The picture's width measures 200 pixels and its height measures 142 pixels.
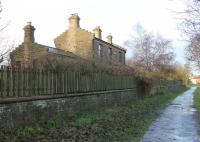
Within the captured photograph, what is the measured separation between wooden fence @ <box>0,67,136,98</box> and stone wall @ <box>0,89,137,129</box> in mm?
262

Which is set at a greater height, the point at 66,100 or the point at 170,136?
the point at 66,100

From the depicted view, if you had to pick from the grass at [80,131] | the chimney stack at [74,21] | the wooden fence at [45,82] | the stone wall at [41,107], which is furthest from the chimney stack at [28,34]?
the grass at [80,131]

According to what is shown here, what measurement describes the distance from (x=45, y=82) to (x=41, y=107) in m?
1.18

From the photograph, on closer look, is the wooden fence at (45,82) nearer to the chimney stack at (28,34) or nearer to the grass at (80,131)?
the grass at (80,131)

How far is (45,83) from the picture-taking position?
1354cm

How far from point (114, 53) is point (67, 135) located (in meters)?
38.1

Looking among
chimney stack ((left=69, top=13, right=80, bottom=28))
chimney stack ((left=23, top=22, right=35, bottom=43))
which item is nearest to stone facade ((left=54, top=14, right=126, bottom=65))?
chimney stack ((left=69, top=13, right=80, bottom=28))

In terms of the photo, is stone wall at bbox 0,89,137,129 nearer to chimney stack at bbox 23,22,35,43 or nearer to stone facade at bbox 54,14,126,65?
chimney stack at bbox 23,22,35,43

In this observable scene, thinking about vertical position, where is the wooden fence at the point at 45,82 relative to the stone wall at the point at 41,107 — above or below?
above

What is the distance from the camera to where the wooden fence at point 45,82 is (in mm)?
11202

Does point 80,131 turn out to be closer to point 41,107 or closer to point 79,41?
point 41,107

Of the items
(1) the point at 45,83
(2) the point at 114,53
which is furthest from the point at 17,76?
(2) the point at 114,53

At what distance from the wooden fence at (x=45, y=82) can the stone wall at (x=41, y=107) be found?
0.26 meters

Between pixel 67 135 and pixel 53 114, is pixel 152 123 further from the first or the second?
pixel 67 135
